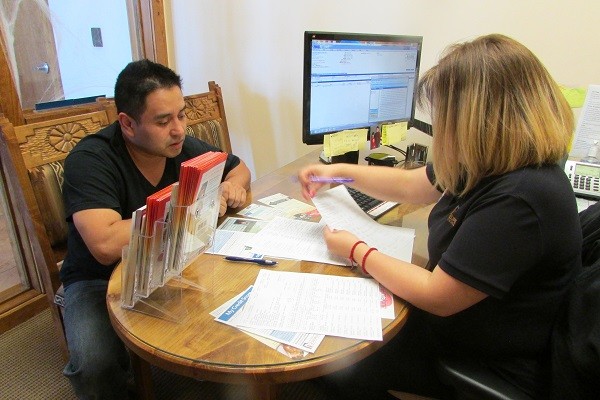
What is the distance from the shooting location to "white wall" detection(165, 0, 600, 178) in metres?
1.59

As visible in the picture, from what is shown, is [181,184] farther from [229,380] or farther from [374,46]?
[374,46]

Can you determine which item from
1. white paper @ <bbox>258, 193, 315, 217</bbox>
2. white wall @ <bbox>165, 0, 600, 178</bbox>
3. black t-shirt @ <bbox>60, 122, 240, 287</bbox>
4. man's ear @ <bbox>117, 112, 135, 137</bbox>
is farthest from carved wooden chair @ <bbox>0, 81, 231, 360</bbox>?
white wall @ <bbox>165, 0, 600, 178</bbox>

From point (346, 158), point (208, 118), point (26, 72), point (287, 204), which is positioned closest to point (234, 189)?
point (287, 204)

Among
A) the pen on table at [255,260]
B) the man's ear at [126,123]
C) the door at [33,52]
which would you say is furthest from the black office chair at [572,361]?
the door at [33,52]

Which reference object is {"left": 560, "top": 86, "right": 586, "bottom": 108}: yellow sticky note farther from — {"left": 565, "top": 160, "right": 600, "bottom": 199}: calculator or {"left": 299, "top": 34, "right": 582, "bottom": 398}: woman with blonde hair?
{"left": 299, "top": 34, "right": 582, "bottom": 398}: woman with blonde hair

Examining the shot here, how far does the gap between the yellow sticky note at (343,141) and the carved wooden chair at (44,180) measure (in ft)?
2.83

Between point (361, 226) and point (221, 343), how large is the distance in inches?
21.3

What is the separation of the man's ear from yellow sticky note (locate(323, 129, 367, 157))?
64 cm

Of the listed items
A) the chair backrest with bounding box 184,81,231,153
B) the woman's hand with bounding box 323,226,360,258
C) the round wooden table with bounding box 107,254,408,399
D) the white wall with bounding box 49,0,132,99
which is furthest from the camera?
the white wall with bounding box 49,0,132,99

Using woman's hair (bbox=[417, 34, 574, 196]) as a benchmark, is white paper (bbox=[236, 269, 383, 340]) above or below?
below

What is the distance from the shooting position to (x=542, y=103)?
0.80 meters

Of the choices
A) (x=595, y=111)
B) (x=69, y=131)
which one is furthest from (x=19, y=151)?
(x=595, y=111)

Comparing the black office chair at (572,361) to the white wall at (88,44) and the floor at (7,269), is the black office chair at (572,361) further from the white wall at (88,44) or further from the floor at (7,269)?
the white wall at (88,44)

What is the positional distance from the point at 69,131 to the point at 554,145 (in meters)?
1.44
